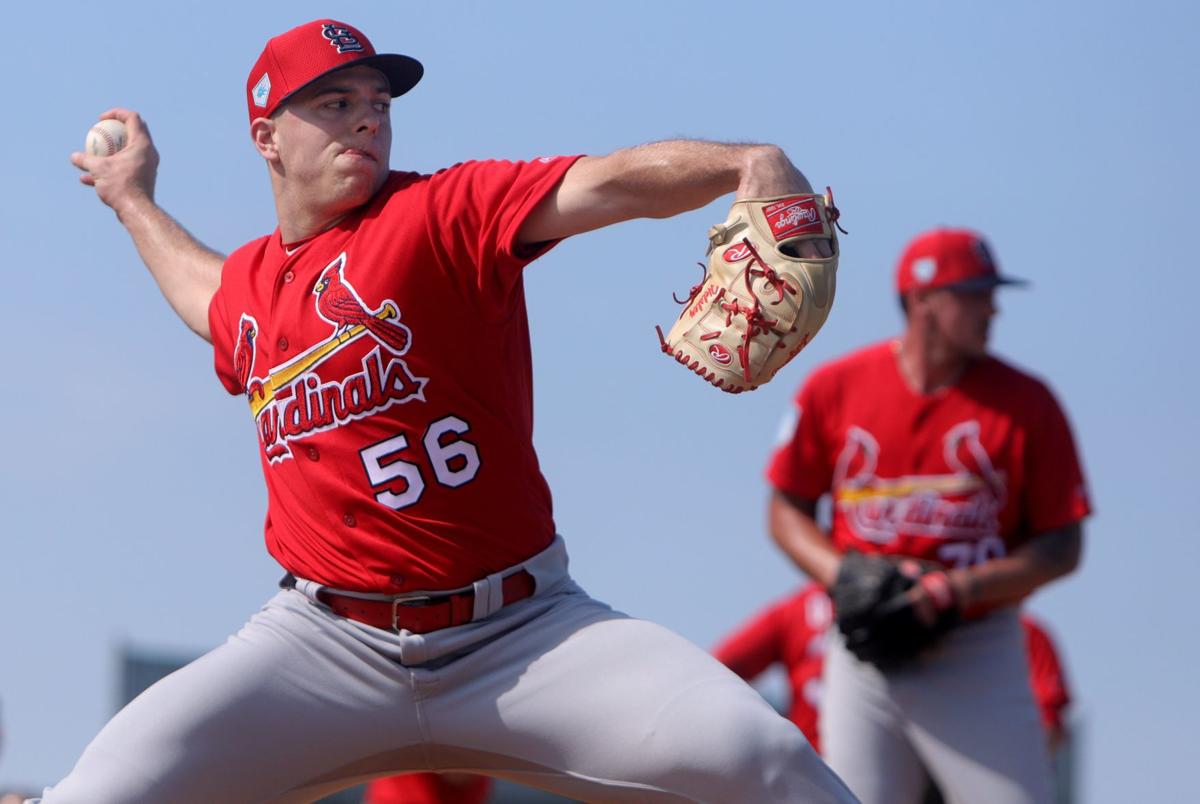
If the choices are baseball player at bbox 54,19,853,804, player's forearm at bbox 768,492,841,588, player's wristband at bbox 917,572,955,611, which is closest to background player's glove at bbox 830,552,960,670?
player's wristband at bbox 917,572,955,611

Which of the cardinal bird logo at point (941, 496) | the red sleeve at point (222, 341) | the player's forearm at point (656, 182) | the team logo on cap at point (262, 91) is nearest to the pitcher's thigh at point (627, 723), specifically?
the player's forearm at point (656, 182)

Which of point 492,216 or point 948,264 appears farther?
point 948,264

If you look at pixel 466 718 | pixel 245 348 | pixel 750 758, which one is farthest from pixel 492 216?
pixel 750 758

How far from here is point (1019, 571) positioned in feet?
23.4

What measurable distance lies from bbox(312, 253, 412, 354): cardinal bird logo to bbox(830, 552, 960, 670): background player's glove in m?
2.62

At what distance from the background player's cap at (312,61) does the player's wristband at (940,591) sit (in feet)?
9.30

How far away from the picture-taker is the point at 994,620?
7230 millimetres

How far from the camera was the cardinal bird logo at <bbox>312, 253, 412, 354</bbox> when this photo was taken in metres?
4.99

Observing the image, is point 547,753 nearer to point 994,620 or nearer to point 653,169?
point 653,169

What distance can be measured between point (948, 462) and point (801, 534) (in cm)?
73

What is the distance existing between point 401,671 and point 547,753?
0.45 metres

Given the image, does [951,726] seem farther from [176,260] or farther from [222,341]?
[176,260]

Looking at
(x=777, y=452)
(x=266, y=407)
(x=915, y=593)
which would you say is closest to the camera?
(x=266, y=407)

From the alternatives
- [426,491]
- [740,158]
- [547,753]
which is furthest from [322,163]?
[547,753]
